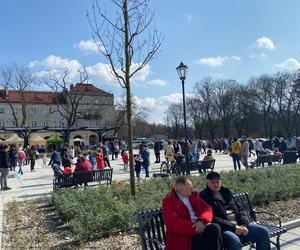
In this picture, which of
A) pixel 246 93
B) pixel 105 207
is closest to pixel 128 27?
pixel 105 207

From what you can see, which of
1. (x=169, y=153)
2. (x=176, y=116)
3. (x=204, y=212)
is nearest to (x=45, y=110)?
(x=176, y=116)

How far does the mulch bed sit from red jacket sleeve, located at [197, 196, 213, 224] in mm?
1792

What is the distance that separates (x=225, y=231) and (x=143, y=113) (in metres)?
71.4

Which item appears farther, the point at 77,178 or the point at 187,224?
the point at 77,178

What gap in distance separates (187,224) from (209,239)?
341mm

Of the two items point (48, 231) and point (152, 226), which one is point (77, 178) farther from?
point (152, 226)

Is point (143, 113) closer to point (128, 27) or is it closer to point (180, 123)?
point (180, 123)

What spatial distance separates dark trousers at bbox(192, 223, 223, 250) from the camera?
4367mm

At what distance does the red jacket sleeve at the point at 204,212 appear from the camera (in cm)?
454

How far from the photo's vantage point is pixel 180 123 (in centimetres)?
9694

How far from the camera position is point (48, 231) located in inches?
294

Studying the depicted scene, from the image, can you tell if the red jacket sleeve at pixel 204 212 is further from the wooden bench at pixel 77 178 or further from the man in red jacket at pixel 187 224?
the wooden bench at pixel 77 178

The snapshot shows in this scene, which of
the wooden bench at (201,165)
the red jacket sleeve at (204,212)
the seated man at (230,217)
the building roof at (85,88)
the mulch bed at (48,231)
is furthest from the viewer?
the building roof at (85,88)

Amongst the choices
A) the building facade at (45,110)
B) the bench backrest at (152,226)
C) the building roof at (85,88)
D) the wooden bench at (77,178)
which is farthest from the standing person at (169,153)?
the building facade at (45,110)
